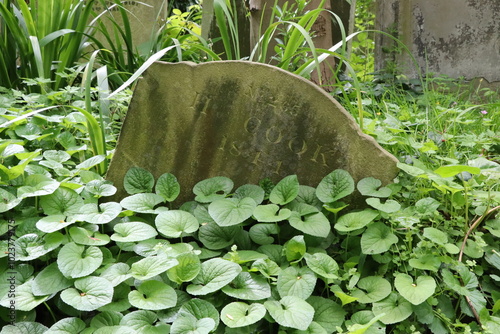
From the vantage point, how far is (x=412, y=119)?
8.91 ft

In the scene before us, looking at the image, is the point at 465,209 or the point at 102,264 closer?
the point at 102,264

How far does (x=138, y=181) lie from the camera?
1922 millimetres

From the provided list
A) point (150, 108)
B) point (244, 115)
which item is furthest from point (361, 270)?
point (150, 108)

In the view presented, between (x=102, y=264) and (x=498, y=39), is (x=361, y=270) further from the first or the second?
(x=498, y=39)

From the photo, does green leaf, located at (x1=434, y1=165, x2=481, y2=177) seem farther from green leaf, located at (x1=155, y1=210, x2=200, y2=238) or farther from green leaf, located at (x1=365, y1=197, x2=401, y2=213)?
green leaf, located at (x1=155, y1=210, x2=200, y2=238)

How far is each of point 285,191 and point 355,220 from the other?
27cm

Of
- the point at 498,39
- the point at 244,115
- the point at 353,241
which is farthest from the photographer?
the point at 498,39

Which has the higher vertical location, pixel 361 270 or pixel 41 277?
pixel 41 277

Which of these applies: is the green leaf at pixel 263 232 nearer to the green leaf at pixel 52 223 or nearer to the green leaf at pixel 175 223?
the green leaf at pixel 175 223

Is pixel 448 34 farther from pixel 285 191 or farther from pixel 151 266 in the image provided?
pixel 151 266

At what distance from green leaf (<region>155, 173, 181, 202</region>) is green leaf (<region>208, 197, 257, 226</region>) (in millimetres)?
221

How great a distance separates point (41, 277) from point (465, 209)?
151cm

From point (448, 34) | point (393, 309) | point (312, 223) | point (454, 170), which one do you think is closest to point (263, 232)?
point (312, 223)

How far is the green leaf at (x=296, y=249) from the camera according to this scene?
1.59 m
